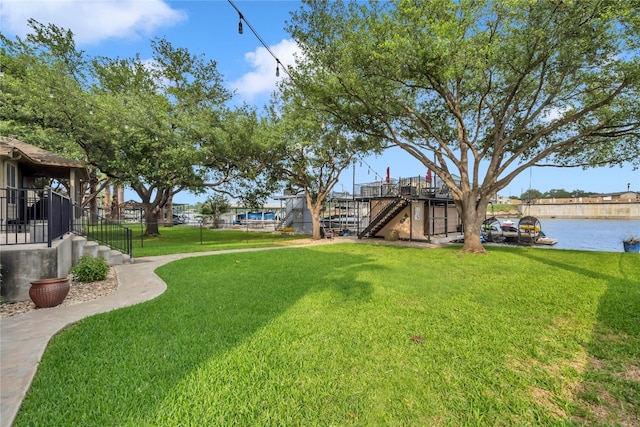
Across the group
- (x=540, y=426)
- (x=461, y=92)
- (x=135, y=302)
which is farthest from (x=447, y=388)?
(x=461, y=92)

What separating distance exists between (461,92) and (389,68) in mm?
5273

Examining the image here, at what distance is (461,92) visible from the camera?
542 inches

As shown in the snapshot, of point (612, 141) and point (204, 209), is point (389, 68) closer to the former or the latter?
point (612, 141)

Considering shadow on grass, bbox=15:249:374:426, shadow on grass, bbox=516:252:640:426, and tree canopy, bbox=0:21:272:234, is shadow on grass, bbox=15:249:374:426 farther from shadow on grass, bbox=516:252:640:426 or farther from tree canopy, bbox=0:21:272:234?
tree canopy, bbox=0:21:272:234

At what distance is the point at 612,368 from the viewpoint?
306 centimetres

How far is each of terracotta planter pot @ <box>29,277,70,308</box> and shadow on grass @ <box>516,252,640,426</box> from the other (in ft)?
22.7

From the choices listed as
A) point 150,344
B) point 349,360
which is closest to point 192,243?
point 150,344

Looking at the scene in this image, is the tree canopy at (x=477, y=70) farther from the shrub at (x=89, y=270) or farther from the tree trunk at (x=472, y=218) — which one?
the shrub at (x=89, y=270)

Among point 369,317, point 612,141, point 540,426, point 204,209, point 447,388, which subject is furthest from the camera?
point 204,209

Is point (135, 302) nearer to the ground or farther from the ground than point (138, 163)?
nearer to the ground

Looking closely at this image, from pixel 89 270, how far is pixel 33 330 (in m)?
3.43

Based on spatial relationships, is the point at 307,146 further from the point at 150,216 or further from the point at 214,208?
the point at 214,208

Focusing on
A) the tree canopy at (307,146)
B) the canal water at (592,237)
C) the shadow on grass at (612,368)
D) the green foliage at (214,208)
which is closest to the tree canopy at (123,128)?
the tree canopy at (307,146)

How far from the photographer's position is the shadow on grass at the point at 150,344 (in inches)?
93.3
